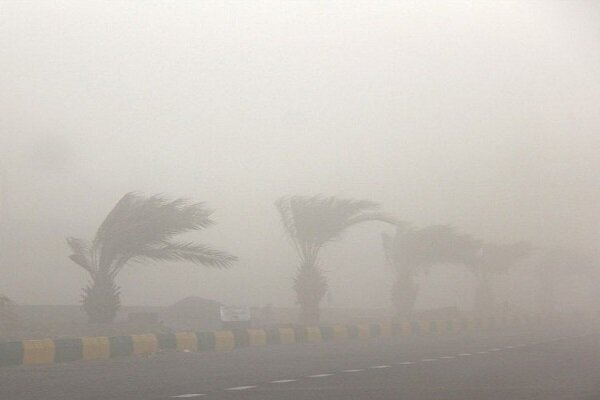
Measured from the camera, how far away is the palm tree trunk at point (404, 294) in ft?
134

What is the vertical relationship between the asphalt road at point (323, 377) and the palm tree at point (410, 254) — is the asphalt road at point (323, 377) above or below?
below

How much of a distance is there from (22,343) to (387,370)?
20.7 feet

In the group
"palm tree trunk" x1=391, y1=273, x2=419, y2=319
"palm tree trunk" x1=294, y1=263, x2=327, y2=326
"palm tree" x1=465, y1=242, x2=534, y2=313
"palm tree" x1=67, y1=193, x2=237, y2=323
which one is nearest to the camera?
"palm tree" x1=67, y1=193, x2=237, y2=323

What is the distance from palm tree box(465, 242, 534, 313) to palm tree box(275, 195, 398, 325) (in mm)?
17215

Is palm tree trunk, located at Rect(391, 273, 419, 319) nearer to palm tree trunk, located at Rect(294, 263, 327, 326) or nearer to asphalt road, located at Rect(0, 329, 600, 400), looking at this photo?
palm tree trunk, located at Rect(294, 263, 327, 326)

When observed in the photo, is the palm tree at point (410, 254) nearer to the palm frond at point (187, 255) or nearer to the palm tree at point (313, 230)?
the palm tree at point (313, 230)

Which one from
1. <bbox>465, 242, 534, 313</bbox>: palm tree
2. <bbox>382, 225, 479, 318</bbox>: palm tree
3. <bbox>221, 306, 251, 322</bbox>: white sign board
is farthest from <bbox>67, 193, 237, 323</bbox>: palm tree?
<bbox>465, 242, 534, 313</bbox>: palm tree

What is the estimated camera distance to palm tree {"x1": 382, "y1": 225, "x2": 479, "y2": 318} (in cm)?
4091

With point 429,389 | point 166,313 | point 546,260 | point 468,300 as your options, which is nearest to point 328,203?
point 166,313

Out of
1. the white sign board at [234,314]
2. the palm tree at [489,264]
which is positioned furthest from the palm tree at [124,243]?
the palm tree at [489,264]

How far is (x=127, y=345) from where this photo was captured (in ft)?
65.0

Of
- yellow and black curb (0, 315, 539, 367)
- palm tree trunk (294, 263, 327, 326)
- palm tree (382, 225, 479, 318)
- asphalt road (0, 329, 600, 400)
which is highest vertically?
palm tree (382, 225, 479, 318)

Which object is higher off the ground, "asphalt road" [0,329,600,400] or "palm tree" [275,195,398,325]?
"palm tree" [275,195,398,325]

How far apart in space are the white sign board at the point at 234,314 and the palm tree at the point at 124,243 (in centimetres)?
209
